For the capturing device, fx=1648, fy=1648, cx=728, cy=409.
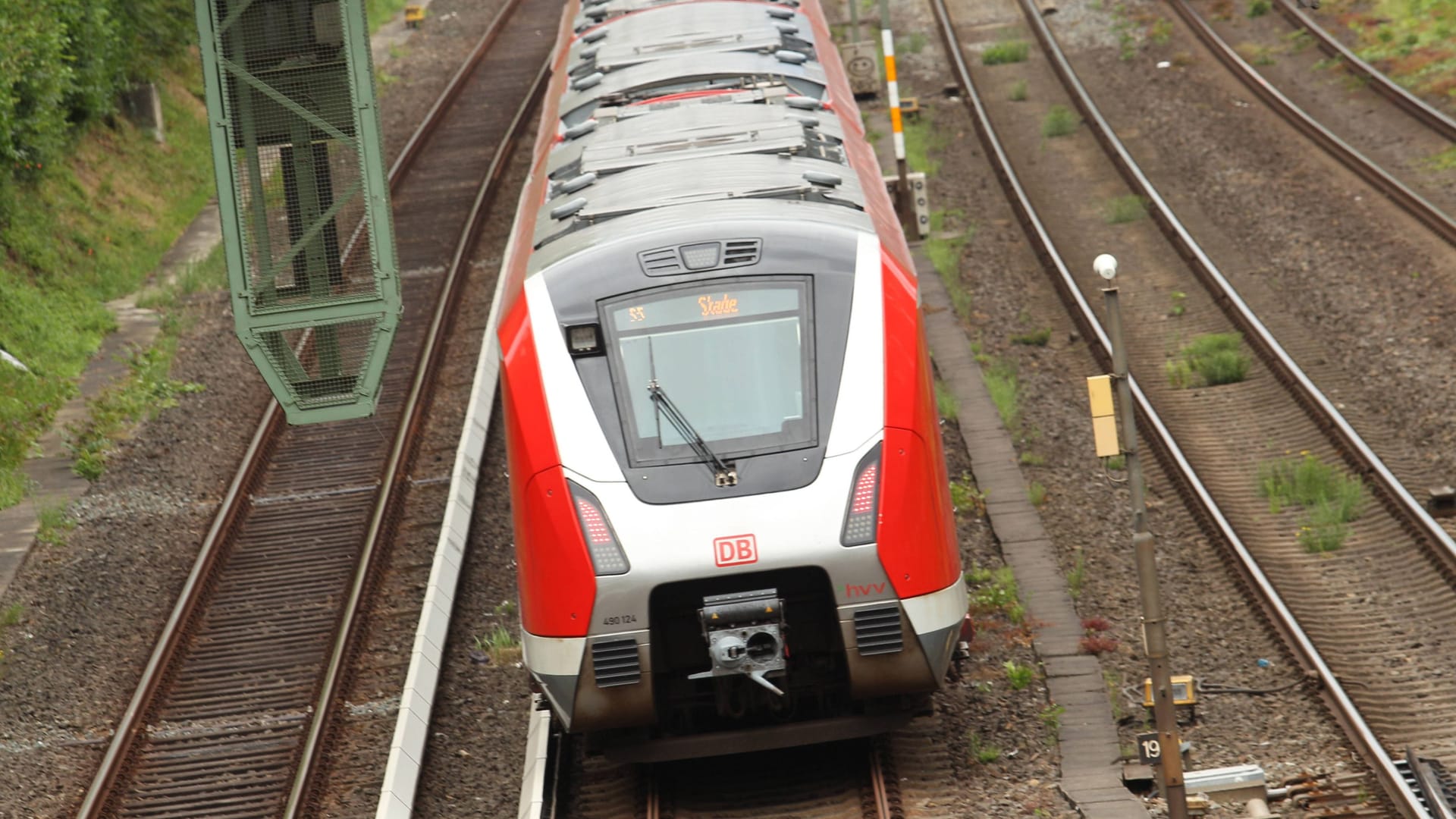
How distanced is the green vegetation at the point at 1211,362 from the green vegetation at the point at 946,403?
222 centimetres

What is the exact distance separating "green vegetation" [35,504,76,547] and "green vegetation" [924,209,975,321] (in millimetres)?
9390

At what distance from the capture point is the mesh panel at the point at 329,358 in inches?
492

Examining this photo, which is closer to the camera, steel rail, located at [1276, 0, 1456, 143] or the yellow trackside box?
the yellow trackside box

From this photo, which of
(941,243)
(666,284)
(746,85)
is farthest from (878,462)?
(941,243)

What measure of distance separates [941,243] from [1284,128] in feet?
19.5

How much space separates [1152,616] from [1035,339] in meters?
8.19

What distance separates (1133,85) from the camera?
1040 inches

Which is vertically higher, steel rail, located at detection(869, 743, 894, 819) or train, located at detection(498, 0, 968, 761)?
train, located at detection(498, 0, 968, 761)

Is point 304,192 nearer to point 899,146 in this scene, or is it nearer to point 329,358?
point 329,358

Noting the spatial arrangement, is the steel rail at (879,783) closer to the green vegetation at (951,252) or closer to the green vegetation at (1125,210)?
the green vegetation at (951,252)

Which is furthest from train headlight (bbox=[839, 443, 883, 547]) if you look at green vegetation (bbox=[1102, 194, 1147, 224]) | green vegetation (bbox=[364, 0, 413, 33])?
green vegetation (bbox=[364, 0, 413, 33])

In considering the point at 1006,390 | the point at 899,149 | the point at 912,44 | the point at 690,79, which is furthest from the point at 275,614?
the point at 912,44

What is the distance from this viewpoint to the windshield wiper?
8875mm

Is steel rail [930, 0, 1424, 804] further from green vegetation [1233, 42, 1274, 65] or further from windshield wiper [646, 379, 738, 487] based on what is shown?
windshield wiper [646, 379, 738, 487]
